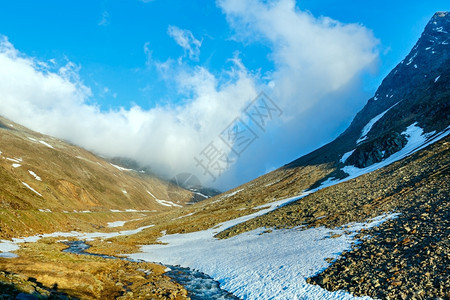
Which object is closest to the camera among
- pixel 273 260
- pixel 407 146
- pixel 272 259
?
pixel 273 260

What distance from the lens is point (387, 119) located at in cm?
12175

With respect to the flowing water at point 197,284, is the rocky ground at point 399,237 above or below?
above

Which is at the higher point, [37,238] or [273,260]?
[37,238]

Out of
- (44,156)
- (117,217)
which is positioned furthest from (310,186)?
(44,156)

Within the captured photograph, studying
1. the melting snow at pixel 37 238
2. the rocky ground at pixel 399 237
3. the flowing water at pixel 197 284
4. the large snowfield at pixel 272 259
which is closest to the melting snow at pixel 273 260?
the large snowfield at pixel 272 259

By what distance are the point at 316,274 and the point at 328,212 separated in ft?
65.2

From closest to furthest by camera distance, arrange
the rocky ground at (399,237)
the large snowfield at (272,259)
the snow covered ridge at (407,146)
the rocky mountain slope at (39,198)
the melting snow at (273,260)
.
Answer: the rocky ground at (399,237) < the melting snow at (273,260) < the large snowfield at (272,259) < the rocky mountain slope at (39,198) < the snow covered ridge at (407,146)

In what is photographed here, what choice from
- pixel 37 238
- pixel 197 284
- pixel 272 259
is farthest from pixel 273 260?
pixel 37 238

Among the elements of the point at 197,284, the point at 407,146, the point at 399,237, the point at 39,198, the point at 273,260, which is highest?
the point at 407,146

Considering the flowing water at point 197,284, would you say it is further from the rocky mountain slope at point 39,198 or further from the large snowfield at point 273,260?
the rocky mountain slope at point 39,198

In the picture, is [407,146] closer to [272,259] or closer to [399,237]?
[399,237]

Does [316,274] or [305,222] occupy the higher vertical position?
[305,222]

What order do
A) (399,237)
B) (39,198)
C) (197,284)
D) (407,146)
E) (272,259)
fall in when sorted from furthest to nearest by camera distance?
(39,198), (407,146), (272,259), (197,284), (399,237)

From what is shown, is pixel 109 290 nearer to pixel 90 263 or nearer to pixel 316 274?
pixel 90 263
